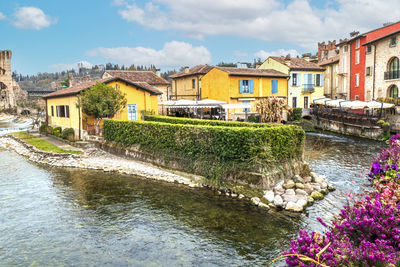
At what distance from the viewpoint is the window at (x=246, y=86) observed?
37062 mm

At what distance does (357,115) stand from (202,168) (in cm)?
2488

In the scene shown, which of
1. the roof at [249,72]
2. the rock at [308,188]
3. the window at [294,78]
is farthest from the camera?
the window at [294,78]

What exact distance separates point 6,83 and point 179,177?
7940cm

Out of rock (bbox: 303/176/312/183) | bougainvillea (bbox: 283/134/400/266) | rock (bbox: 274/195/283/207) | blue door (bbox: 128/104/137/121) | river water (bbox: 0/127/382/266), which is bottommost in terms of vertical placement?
river water (bbox: 0/127/382/266)

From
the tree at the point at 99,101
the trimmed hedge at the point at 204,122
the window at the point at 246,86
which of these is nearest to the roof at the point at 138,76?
the window at the point at 246,86

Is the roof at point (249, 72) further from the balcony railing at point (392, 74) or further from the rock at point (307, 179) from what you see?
the rock at point (307, 179)

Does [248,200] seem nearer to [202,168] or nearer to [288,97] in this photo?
[202,168]

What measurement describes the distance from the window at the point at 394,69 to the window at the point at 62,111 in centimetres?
3678

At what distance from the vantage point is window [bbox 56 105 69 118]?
27.3 m

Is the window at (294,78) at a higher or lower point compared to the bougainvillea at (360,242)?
higher

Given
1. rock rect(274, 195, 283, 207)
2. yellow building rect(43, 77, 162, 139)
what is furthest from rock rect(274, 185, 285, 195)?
yellow building rect(43, 77, 162, 139)

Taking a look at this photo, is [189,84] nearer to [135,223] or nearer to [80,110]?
[80,110]

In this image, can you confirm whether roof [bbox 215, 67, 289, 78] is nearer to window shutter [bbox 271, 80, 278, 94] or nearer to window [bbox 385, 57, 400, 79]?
window shutter [bbox 271, 80, 278, 94]

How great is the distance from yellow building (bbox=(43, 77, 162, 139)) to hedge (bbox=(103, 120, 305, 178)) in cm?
871
